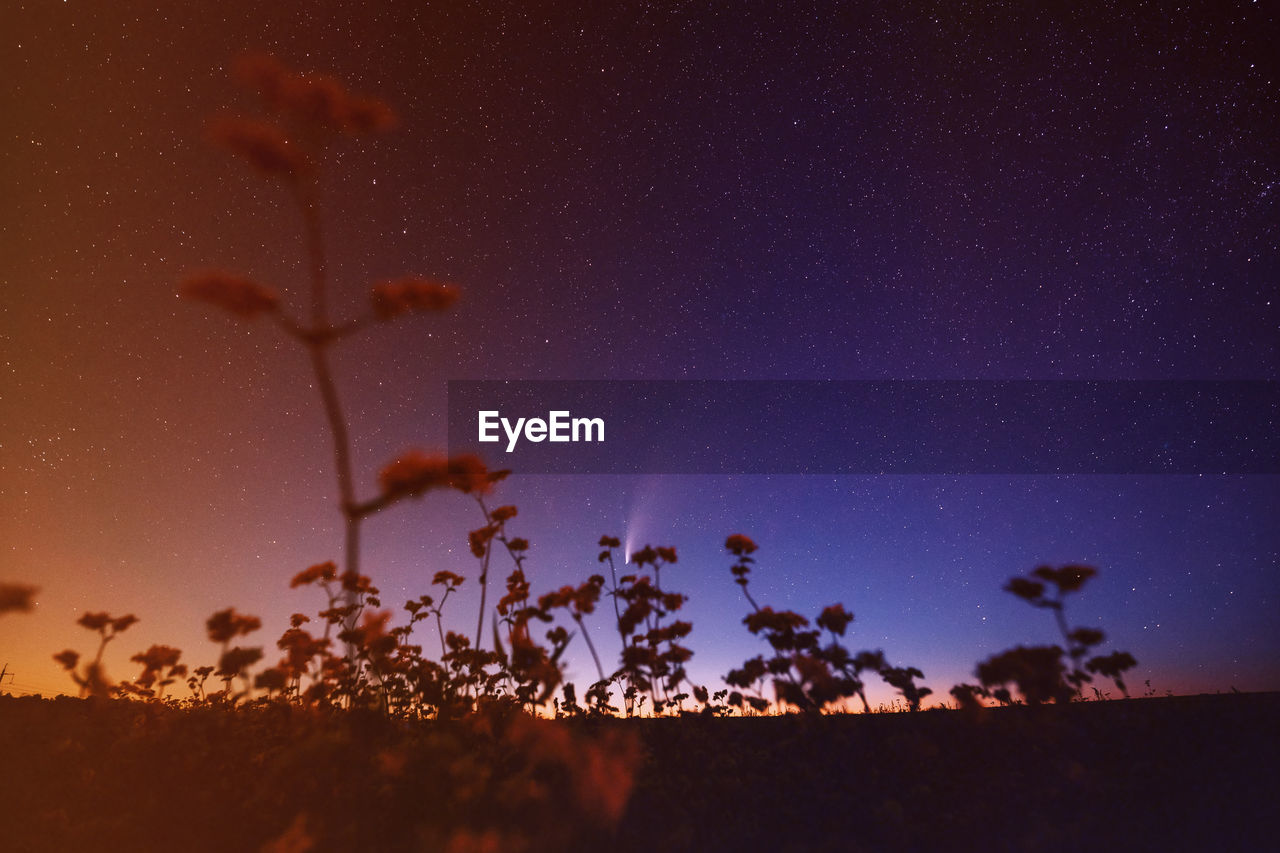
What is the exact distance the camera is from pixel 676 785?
527 cm

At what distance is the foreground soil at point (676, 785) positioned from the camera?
4688 mm

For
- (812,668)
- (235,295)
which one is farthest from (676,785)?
(235,295)

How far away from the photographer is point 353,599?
166 inches

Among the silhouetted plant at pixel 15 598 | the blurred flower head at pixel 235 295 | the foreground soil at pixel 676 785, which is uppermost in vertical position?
the blurred flower head at pixel 235 295

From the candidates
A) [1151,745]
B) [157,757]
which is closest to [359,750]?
[157,757]

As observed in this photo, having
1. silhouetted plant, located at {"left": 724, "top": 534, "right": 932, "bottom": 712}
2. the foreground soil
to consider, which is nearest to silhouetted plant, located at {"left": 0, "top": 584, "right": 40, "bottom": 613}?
the foreground soil

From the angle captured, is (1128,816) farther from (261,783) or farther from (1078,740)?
(261,783)

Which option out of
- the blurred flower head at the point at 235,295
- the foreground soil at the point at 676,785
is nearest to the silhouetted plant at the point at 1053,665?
the foreground soil at the point at 676,785

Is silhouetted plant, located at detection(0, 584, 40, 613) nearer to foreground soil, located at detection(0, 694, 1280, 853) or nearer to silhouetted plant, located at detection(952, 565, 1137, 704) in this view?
foreground soil, located at detection(0, 694, 1280, 853)

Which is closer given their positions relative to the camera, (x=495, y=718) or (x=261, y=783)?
(x=261, y=783)

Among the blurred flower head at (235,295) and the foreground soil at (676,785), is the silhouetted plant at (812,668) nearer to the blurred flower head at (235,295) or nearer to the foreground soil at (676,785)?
the foreground soil at (676,785)

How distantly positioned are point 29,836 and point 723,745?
5.01m

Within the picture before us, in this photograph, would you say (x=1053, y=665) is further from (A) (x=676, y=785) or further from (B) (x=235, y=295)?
(B) (x=235, y=295)

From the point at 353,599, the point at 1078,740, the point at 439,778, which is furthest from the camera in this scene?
the point at 1078,740
